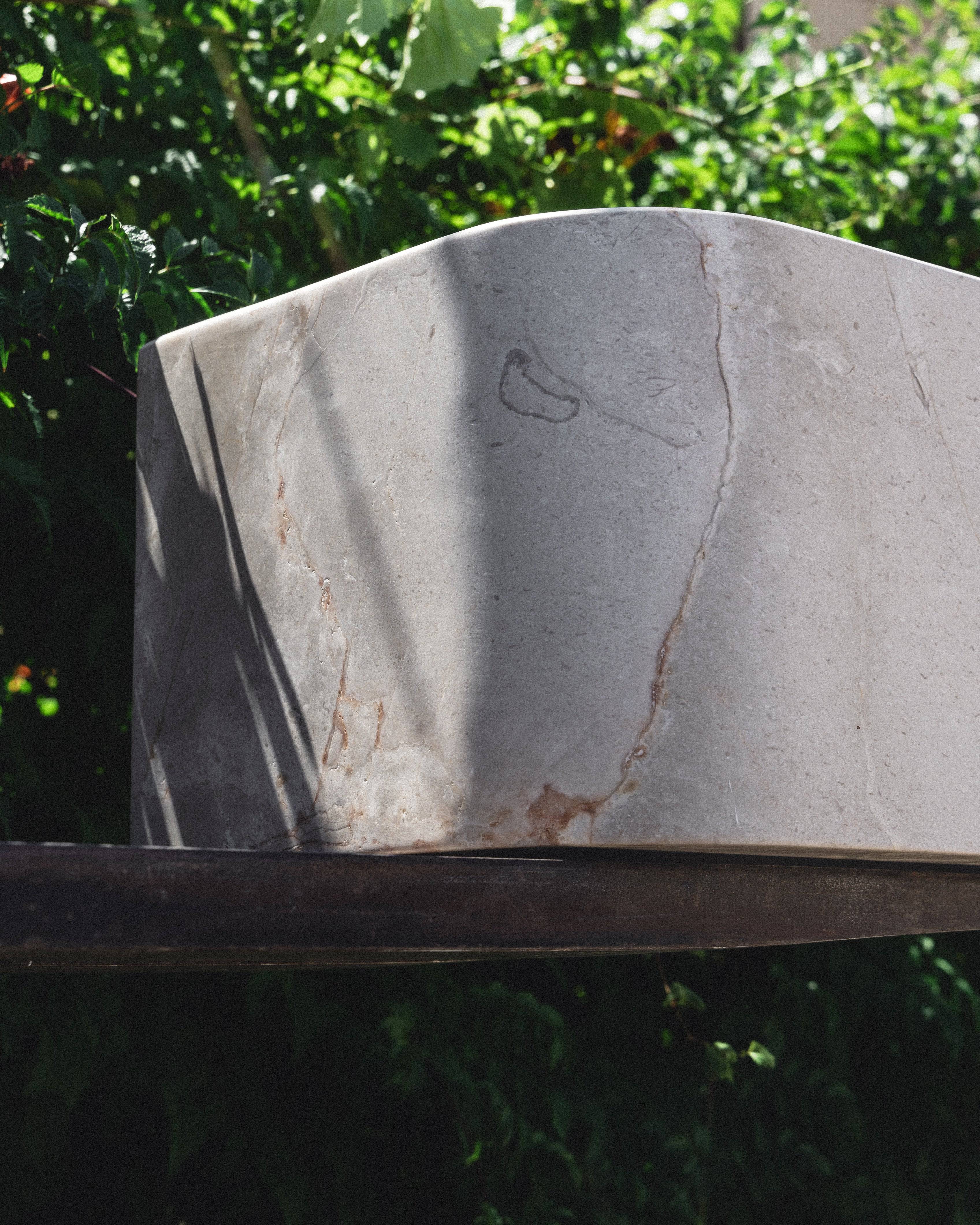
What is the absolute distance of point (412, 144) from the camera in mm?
2094

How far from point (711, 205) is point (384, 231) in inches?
37.1

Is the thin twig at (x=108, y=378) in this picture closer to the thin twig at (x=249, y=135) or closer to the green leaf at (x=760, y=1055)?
the thin twig at (x=249, y=135)

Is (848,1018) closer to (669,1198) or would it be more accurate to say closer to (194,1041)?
(669,1198)

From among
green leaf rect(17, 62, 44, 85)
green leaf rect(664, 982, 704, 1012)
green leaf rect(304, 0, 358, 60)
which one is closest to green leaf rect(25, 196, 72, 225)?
green leaf rect(17, 62, 44, 85)

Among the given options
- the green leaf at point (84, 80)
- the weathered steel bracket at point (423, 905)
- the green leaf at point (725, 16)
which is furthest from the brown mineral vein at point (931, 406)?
the green leaf at point (725, 16)

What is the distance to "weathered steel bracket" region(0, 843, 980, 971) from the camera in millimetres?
771

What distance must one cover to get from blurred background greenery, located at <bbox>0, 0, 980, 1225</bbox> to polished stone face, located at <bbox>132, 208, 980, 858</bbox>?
48cm

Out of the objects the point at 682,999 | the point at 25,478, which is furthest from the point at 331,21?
the point at 682,999

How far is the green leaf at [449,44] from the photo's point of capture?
1790mm

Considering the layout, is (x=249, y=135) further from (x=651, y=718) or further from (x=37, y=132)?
(x=651, y=718)

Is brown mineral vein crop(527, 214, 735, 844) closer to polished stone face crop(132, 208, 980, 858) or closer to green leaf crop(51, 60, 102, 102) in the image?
polished stone face crop(132, 208, 980, 858)

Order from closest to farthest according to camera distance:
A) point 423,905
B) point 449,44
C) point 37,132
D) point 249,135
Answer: point 423,905
point 37,132
point 449,44
point 249,135

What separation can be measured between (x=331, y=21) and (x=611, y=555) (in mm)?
1156

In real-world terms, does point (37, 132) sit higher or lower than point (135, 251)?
higher
